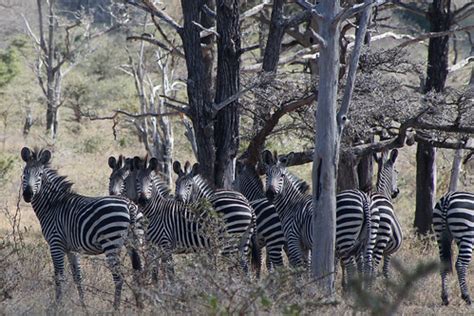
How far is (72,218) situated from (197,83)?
3296 millimetres

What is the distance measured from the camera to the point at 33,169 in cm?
1136

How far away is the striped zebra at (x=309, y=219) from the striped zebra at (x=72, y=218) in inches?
89.8

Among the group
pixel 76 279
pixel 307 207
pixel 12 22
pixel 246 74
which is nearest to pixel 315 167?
pixel 307 207

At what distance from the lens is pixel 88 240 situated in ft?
35.8

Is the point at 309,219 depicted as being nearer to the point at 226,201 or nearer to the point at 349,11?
the point at 226,201

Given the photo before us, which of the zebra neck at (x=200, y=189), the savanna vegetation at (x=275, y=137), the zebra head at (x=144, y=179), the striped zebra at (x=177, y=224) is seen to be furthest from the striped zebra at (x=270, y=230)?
the zebra head at (x=144, y=179)

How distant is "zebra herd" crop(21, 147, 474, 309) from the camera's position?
35.6ft

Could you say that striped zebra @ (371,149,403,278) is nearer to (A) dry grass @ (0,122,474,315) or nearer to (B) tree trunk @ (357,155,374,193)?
(A) dry grass @ (0,122,474,315)

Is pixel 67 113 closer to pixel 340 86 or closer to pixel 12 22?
pixel 12 22

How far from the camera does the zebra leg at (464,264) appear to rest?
11727 millimetres

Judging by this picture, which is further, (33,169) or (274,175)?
(274,175)

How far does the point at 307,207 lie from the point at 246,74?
536 centimetres

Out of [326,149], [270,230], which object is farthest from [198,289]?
[270,230]

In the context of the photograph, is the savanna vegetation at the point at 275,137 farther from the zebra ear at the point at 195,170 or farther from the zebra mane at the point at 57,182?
the zebra ear at the point at 195,170
